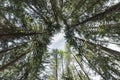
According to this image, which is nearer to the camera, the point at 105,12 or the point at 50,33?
the point at 105,12

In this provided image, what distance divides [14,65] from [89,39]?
3.51 meters

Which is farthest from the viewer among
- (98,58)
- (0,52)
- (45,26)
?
(45,26)

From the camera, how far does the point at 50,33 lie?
10.8m

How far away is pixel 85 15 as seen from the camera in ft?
33.9

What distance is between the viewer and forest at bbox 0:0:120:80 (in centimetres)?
984

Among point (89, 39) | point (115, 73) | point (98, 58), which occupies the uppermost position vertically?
point (89, 39)

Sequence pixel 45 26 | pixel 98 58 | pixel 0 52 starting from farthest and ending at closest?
pixel 45 26 < pixel 98 58 < pixel 0 52

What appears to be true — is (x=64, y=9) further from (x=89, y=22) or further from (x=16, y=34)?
(x=16, y=34)

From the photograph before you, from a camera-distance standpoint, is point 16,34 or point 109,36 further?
point 109,36

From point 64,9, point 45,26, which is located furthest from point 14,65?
point 64,9

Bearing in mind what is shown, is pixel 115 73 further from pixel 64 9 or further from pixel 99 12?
pixel 64 9

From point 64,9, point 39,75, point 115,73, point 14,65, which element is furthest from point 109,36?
point 14,65

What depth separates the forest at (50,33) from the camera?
9.84 metres

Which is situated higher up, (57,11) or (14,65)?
(57,11)
